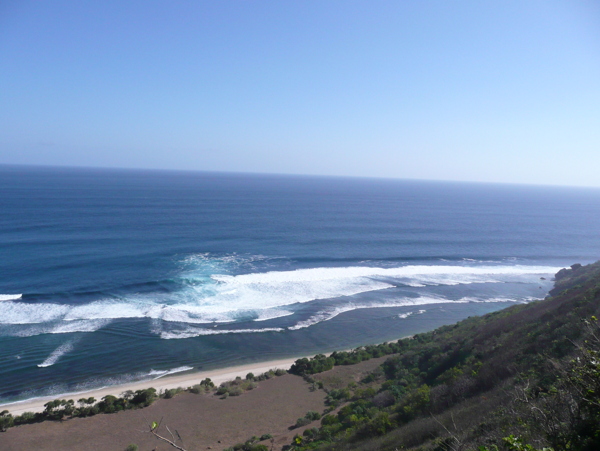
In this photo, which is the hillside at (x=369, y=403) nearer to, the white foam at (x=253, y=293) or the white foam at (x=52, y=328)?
the white foam at (x=52, y=328)

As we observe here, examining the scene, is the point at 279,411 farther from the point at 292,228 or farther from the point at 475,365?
the point at 292,228

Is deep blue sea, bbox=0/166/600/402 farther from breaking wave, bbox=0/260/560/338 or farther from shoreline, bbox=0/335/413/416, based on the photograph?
shoreline, bbox=0/335/413/416

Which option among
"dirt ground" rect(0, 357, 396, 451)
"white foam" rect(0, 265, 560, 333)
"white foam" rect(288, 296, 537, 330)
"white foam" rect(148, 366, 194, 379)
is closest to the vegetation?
"dirt ground" rect(0, 357, 396, 451)

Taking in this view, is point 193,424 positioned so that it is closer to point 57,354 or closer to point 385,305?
point 57,354

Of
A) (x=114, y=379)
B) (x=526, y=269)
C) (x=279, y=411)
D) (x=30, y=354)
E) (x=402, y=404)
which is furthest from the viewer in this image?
(x=526, y=269)

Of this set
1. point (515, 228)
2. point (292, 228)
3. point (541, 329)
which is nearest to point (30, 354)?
point (541, 329)

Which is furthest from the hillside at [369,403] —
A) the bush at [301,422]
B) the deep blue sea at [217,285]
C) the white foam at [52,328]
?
the white foam at [52,328]

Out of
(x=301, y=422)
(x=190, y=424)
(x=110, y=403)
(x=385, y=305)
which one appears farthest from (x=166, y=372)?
(x=385, y=305)
